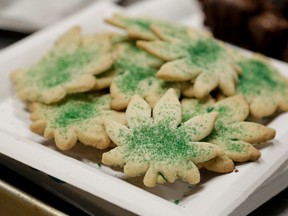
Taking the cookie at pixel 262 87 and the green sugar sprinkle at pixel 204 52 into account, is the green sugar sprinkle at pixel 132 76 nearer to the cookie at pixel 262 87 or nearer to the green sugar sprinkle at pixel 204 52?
the green sugar sprinkle at pixel 204 52

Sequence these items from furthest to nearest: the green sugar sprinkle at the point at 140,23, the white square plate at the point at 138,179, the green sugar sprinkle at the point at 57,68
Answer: the green sugar sprinkle at the point at 140,23, the green sugar sprinkle at the point at 57,68, the white square plate at the point at 138,179

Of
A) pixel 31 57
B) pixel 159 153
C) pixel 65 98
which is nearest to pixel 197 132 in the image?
pixel 159 153

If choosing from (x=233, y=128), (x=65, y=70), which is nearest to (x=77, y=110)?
(x=65, y=70)

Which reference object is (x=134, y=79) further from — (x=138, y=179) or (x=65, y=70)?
(x=138, y=179)

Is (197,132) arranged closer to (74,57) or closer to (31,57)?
(74,57)

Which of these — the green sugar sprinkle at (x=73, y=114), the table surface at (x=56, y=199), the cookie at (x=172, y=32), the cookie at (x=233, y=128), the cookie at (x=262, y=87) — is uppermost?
the cookie at (x=172, y=32)

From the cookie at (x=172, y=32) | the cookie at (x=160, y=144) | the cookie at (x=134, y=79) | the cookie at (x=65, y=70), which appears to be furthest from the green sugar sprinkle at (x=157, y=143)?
the cookie at (x=172, y=32)
